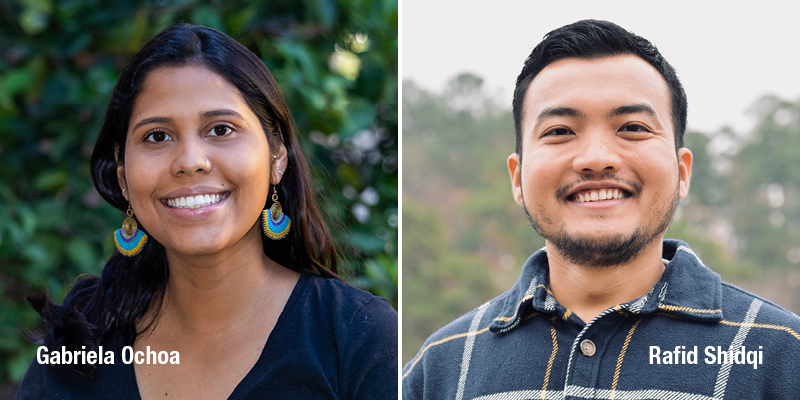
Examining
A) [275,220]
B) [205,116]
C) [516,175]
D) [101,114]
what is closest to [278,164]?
[275,220]

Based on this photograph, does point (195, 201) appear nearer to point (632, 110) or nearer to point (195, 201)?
point (195, 201)

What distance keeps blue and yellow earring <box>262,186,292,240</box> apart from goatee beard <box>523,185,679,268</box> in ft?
2.62

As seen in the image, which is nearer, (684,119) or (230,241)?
(684,119)

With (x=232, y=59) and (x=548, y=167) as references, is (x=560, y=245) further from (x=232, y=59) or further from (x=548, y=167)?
(x=232, y=59)

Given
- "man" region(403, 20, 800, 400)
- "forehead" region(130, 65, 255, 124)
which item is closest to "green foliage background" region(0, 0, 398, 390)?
"forehead" region(130, 65, 255, 124)

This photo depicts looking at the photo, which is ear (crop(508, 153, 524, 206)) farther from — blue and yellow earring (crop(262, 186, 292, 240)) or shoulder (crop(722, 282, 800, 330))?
blue and yellow earring (crop(262, 186, 292, 240))

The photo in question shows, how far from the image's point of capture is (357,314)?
2100 millimetres

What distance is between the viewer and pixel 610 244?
5.76 ft

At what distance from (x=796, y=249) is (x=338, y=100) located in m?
5.01

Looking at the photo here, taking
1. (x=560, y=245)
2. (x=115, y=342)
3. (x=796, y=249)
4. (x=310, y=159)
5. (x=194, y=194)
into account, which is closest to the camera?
(x=560, y=245)

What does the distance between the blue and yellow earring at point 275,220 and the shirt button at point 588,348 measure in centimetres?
95

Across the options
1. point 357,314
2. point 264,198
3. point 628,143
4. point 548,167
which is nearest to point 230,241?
point 264,198

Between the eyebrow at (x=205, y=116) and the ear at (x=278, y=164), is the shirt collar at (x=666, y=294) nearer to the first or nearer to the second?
the ear at (x=278, y=164)

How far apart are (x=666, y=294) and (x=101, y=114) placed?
235 cm
